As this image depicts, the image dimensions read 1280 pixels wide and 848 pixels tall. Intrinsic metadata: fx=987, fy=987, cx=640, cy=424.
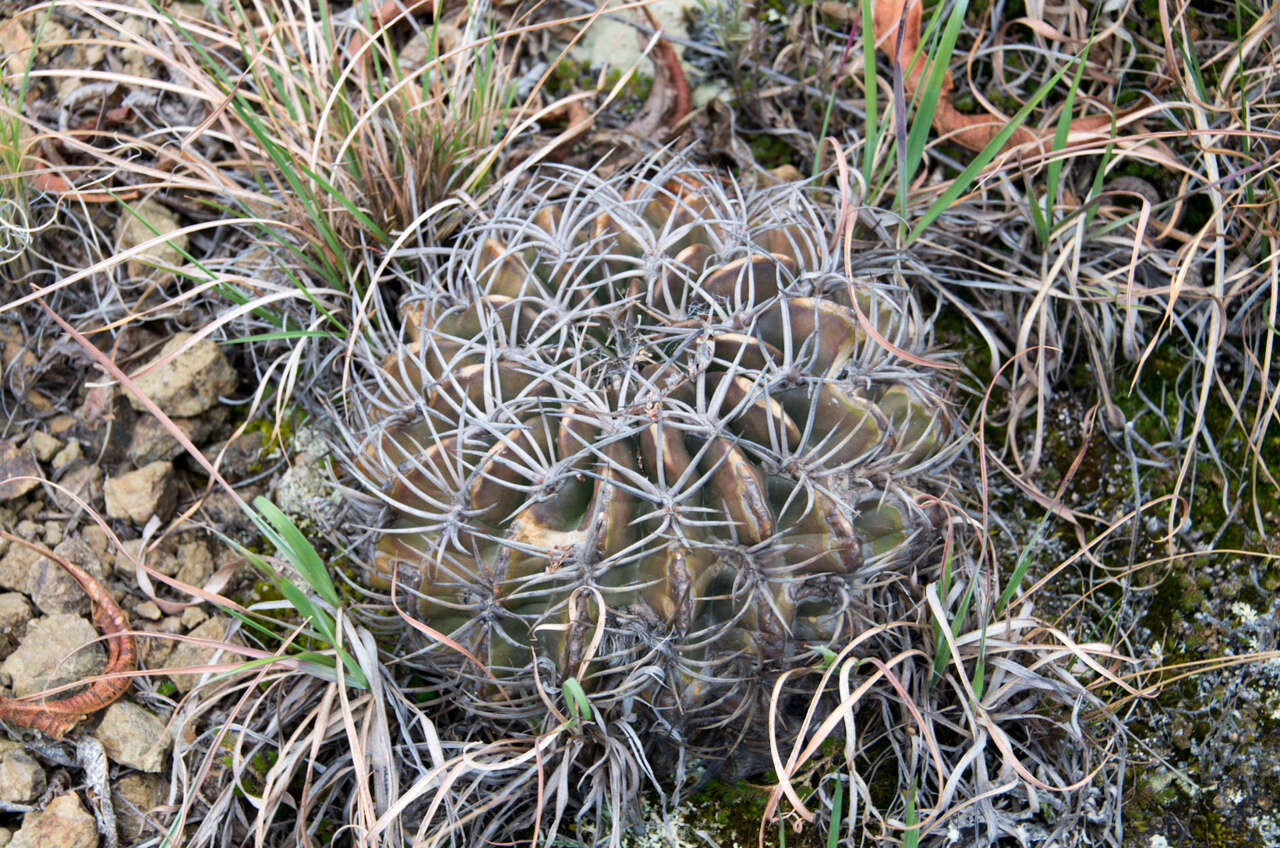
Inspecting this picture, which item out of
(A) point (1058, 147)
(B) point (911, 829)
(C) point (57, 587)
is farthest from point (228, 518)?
(A) point (1058, 147)

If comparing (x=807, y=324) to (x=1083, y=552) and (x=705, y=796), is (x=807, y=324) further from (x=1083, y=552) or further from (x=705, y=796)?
(x=705, y=796)

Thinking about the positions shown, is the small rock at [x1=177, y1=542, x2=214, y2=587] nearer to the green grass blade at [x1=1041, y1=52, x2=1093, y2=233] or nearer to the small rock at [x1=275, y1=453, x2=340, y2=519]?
the small rock at [x1=275, y1=453, x2=340, y2=519]

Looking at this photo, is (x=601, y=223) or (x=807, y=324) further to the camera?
(x=601, y=223)

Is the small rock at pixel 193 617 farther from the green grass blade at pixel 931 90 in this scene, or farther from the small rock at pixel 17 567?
the green grass blade at pixel 931 90

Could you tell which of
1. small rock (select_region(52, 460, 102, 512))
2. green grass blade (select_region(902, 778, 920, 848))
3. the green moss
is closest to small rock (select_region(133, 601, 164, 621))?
small rock (select_region(52, 460, 102, 512))

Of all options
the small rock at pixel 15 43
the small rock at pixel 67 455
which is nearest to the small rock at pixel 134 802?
the small rock at pixel 67 455

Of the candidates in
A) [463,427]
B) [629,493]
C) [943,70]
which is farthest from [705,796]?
[943,70]
